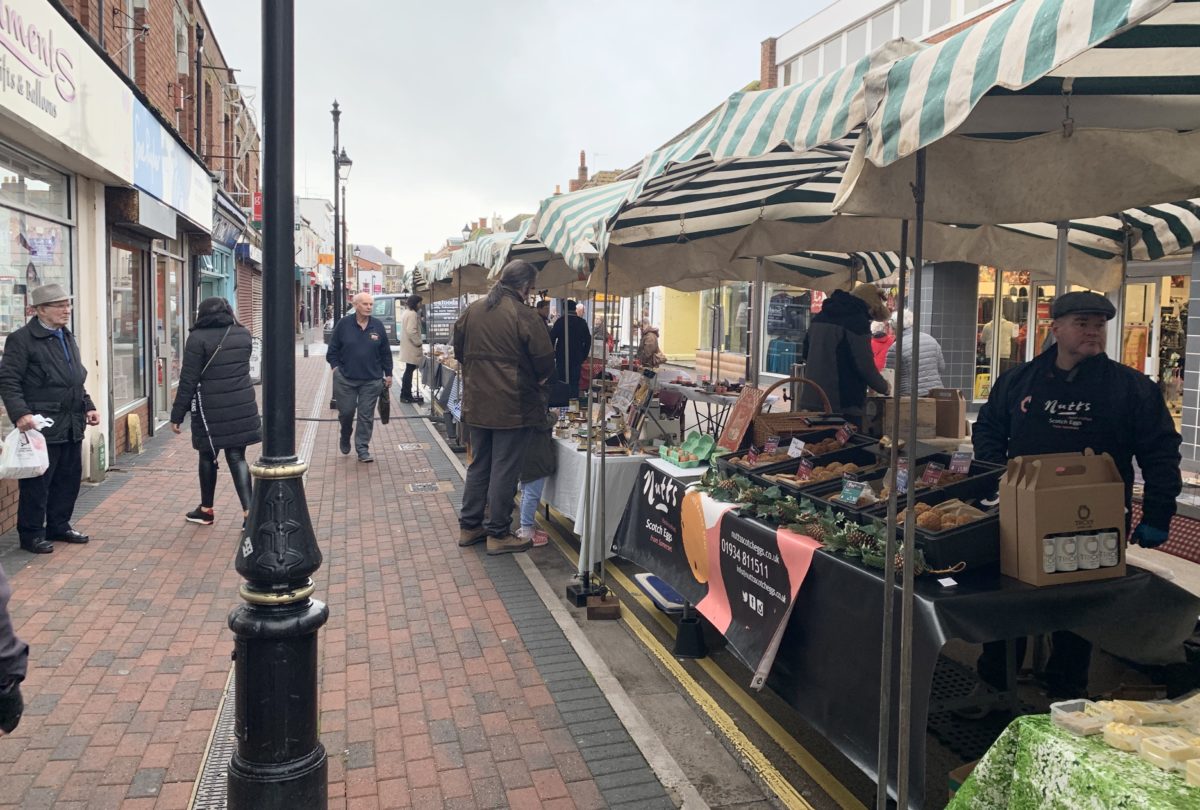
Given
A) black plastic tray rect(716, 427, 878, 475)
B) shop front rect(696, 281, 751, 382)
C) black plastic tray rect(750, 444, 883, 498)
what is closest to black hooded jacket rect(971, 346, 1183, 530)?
black plastic tray rect(750, 444, 883, 498)

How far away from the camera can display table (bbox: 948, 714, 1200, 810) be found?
5.73 ft

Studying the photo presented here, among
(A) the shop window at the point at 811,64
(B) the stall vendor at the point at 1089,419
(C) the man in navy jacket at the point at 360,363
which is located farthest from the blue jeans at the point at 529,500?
(A) the shop window at the point at 811,64

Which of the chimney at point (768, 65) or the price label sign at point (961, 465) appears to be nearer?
the price label sign at point (961, 465)

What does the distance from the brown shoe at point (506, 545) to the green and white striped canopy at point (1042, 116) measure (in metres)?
4.29

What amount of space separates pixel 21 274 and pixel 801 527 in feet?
23.5

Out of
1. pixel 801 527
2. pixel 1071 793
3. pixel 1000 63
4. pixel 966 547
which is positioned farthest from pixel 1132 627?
pixel 1000 63

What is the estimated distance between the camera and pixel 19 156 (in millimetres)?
7465

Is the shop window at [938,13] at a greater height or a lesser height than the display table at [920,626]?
greater

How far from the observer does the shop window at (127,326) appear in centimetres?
Answer: 1031

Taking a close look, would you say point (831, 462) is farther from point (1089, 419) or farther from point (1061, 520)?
point (1061, 520)

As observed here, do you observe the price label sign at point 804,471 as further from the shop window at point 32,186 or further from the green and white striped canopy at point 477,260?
the shop window at point 32,186

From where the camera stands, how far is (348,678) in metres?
4.55

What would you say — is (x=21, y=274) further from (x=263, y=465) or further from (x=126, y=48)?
(x=263, y=465)

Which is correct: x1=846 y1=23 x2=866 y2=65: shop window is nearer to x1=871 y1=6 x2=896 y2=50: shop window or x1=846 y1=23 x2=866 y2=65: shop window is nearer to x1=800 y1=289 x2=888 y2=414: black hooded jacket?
x1=871 y1=6 x2=896 y2=50: shop window
